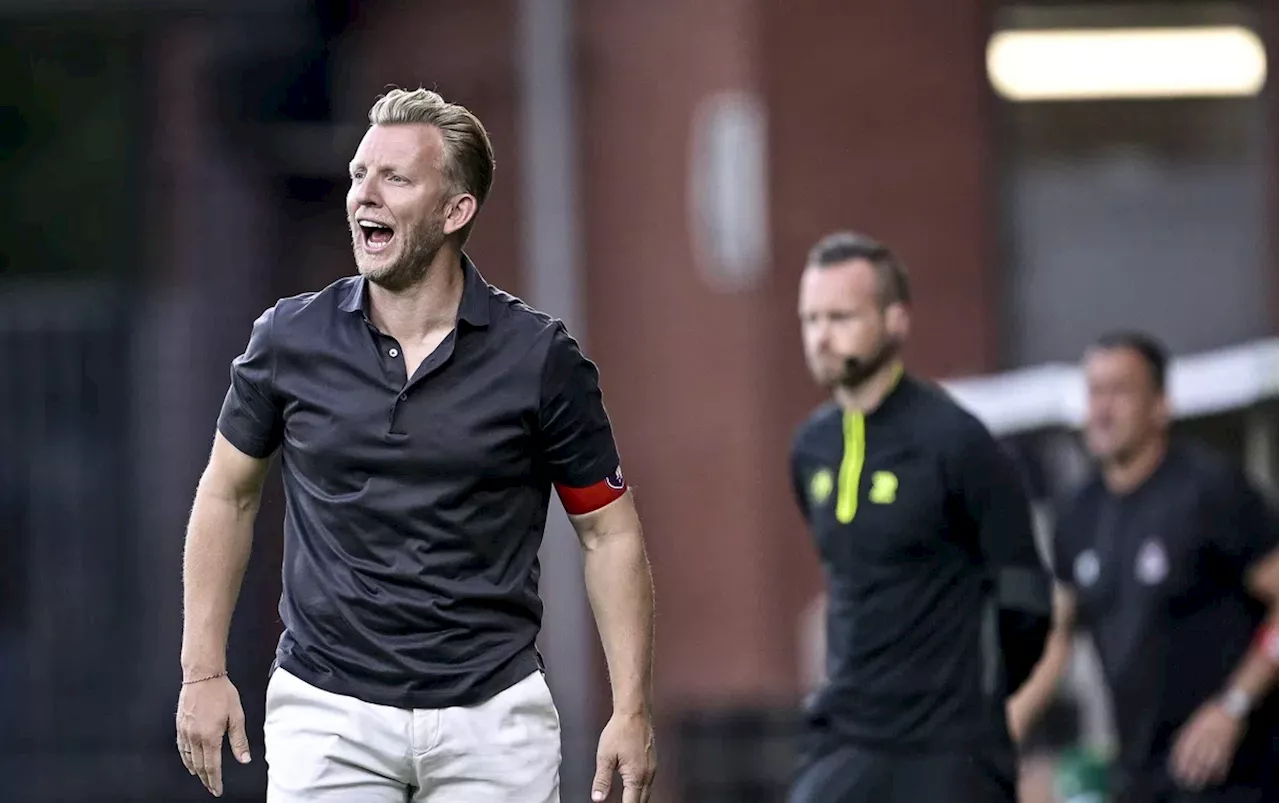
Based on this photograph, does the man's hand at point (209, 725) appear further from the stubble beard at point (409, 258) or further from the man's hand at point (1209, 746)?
the man's hand at point (1209, 746)

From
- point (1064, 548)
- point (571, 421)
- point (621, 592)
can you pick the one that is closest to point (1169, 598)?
point (1064, 548)

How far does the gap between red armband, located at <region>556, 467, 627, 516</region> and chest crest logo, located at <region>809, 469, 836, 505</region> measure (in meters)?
1.72

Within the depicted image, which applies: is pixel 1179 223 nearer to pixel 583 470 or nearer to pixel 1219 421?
pixel 1219 421

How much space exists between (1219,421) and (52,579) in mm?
6614

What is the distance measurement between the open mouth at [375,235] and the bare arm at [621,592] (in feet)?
2.52

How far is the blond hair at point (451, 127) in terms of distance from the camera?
5562 mm

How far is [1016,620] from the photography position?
711 centimetres

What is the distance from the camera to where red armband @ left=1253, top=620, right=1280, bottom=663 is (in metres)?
8.27

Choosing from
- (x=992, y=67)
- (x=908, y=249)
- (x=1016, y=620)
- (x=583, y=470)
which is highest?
(x=992, y=67)

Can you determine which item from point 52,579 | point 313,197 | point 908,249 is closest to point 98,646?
point 52,579

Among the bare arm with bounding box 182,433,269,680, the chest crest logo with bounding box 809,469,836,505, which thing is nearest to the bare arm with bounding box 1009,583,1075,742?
the chest crest logo with bounding box 809,469,836,505

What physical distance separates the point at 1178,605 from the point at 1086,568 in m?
0.38

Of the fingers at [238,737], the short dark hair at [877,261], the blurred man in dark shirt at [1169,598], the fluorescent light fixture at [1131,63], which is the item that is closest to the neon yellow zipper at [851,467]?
the short dark hair at [877,261]

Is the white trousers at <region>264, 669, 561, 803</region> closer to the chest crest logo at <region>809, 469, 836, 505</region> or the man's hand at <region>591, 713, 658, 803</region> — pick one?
the man's hand at <region>591, 713, 658, 803</region>
